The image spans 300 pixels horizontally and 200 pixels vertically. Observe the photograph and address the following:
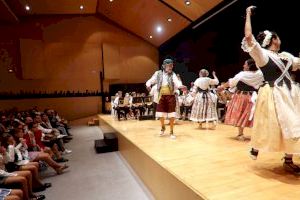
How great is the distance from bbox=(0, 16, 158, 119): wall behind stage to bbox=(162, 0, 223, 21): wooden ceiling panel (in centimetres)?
502

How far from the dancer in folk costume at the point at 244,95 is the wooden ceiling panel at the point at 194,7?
3666 mm

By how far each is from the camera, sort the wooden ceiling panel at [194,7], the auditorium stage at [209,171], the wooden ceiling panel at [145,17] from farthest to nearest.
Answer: the wooden ceiling panel at [145,17] → the wooden ceiling panel at [194,7] → the auditorium stage at [209,171]

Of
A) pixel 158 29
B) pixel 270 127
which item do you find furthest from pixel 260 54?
pixel 158 29

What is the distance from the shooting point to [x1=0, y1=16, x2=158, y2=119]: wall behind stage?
1188 centimetres

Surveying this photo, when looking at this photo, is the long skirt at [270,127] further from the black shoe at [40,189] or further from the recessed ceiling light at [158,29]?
the recessed ceiling light at [158,29]

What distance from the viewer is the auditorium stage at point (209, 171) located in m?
2.17

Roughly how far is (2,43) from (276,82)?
39.7 ft

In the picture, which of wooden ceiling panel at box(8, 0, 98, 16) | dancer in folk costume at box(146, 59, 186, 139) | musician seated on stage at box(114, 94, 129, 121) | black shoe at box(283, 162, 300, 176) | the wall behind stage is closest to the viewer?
black shoe at box(283, 162, 300, 176)

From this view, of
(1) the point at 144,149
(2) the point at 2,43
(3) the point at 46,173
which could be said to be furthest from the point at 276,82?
(2) the point at 2,43

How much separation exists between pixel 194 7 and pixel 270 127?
20.8ft

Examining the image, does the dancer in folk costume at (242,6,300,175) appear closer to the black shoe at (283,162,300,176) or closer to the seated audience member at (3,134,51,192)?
the black shoe at (283,162,300,176)

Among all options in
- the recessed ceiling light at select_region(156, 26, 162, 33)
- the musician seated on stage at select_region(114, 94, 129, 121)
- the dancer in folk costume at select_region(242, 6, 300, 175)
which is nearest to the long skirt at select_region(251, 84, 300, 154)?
the dancer in folk costume at select_region(242, 6, 300, 175)

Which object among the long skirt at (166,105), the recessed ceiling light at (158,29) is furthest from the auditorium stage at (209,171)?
the recessed ceiling light at (158,29)

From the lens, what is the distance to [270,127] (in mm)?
2424
